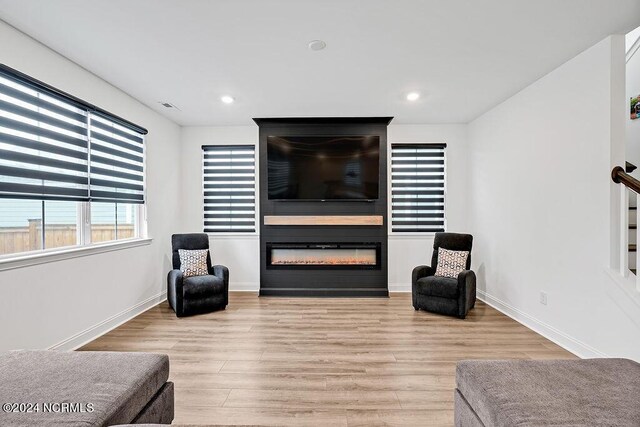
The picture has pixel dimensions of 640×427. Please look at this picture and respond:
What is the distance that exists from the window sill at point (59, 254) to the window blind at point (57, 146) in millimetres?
475

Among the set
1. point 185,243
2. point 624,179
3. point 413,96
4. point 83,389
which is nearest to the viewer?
point 83,389

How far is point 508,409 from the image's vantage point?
122cm

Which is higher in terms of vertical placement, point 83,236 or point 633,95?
point 633,95

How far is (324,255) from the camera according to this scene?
4.88 m

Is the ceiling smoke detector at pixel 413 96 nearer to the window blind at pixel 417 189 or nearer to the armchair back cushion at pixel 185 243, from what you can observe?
the window blind at pixel 417 189

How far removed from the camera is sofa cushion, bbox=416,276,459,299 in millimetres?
3758

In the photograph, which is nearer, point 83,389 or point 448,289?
point 83,389

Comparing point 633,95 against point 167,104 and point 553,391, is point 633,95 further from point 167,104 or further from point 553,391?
point 167,104

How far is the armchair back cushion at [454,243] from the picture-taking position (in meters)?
4.14

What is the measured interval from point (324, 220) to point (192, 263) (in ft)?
6.52

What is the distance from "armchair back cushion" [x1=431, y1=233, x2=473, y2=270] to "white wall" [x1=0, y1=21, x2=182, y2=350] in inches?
156

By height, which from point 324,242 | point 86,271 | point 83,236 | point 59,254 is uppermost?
point 83,236

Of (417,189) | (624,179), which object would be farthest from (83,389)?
(417,189)

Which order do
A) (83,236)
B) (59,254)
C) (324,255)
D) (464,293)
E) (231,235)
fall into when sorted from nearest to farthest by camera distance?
1. (59,254)
2. (83,236)
3. (464,293)
4. (324,255)
5. (231,235)
